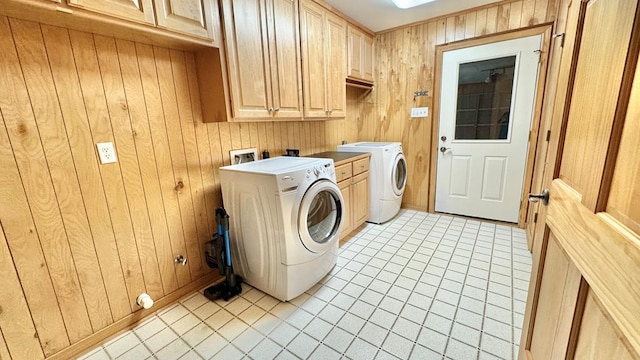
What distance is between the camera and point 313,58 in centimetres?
232

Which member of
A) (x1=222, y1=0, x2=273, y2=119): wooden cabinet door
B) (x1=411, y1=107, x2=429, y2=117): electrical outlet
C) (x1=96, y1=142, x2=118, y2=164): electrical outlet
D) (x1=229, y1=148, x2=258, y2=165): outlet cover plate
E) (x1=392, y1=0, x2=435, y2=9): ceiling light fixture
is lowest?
(x1=229, y1=148, x2=258, y2=165): outlet cover plate

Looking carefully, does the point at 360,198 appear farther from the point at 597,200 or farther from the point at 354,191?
the point at 597,200

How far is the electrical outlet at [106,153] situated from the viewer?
55.9 inches

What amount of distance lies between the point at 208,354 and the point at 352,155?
6.57ft

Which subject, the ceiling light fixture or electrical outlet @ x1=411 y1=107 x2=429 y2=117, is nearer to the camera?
the ceiling light fixture

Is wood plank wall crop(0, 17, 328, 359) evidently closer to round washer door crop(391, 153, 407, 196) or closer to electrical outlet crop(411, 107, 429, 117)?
round washer door crop(391, 153, 407, 196)

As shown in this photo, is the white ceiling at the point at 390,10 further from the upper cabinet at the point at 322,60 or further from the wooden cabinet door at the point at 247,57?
the wooden cabinet door at the point at 247,57

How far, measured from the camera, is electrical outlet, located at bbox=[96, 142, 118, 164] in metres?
1.42

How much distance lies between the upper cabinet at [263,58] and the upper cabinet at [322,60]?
109 mm

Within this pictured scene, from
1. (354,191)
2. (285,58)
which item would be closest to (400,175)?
(354,191)

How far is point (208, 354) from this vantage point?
4.55 ft

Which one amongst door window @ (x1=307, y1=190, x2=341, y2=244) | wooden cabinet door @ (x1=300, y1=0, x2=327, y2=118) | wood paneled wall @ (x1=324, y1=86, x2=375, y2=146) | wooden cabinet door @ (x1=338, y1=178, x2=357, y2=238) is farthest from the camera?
wood paneled wall @ (x1=324, y1=86, x2=375, y2=146)

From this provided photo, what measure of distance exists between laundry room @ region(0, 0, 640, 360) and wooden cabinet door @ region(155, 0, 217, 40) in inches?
0.4

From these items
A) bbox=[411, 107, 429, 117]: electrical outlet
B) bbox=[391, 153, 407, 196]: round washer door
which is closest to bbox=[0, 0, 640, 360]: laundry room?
bbox=[391, 153, 407, 196]: round washer door
